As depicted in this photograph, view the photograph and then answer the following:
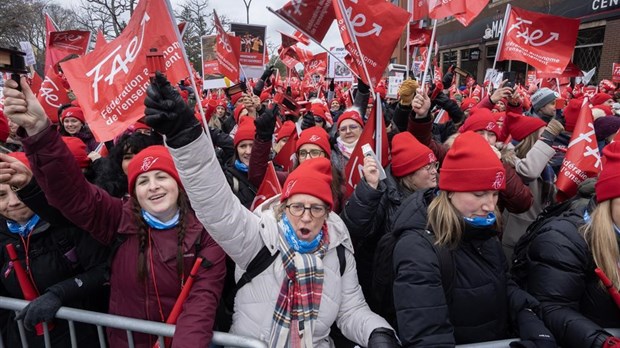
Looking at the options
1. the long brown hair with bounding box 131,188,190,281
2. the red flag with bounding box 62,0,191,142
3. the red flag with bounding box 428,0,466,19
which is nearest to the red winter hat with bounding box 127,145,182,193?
the long brown hair with bounding box 131,188,190,281

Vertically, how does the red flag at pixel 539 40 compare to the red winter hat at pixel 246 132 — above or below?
above

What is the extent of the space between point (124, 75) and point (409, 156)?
7.01 ft

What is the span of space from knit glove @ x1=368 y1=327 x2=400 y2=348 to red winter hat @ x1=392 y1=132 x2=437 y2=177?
137 centimetres

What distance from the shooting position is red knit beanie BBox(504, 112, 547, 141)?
12.9ft

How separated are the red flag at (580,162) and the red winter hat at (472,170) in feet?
4.89

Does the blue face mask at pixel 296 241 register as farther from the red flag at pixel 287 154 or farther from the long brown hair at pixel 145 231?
the red flag at pixel 287 154

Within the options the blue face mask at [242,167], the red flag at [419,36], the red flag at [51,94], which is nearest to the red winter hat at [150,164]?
the blue face mask at [242,167]

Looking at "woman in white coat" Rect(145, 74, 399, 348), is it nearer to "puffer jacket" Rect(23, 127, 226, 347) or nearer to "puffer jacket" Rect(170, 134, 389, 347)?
"puffer jacket" Rect(170, 134, 389, 347)

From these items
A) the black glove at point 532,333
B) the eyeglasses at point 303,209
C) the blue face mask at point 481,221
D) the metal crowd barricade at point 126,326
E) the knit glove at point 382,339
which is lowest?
the knit glove at point 382,339

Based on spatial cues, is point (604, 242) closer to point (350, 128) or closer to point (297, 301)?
point (297, 301)

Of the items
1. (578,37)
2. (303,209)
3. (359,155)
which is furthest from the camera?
(578,37)

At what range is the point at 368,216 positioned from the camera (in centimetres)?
262

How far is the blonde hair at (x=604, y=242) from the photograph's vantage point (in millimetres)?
2105

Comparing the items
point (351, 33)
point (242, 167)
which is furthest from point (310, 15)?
point (242, 167)
